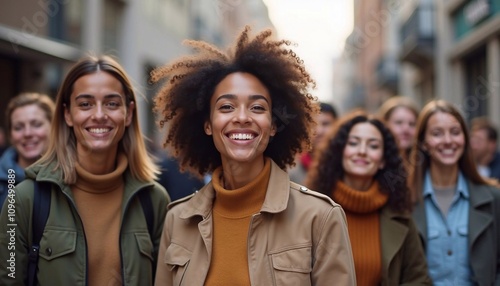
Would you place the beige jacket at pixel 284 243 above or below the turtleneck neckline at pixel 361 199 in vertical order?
below

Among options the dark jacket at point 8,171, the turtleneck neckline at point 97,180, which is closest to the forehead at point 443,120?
the turtleneck neckline at point 97,180

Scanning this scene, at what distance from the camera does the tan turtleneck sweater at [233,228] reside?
288cm

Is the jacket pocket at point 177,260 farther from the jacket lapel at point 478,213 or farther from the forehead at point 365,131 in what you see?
the jacket lapel at point 478,213

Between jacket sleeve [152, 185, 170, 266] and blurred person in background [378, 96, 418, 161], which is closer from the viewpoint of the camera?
jacket sleeve [152, 185, 170, 266]

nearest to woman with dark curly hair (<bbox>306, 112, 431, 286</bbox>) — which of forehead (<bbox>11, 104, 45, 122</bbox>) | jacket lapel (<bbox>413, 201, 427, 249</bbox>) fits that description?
jacket lapel (<bbox>413, 201, 427, 249</bbox>)

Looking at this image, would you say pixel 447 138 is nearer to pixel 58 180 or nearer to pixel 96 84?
pixel 96 84

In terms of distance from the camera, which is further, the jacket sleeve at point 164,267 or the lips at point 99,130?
the lips at point 99,130

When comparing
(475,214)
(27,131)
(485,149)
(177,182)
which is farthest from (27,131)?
(485,149)

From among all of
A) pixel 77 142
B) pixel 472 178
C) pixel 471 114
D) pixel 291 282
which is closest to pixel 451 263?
pixel 472 178

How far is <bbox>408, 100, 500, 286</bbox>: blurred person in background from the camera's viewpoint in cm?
411

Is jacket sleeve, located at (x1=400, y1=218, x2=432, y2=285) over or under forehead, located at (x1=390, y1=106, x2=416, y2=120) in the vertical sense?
under

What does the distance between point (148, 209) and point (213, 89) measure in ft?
2.84

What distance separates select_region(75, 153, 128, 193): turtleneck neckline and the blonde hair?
5cm

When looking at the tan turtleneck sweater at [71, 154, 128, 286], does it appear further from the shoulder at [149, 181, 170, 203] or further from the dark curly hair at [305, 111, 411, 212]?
the dark curly hair at [305, 111, 411, 212]
